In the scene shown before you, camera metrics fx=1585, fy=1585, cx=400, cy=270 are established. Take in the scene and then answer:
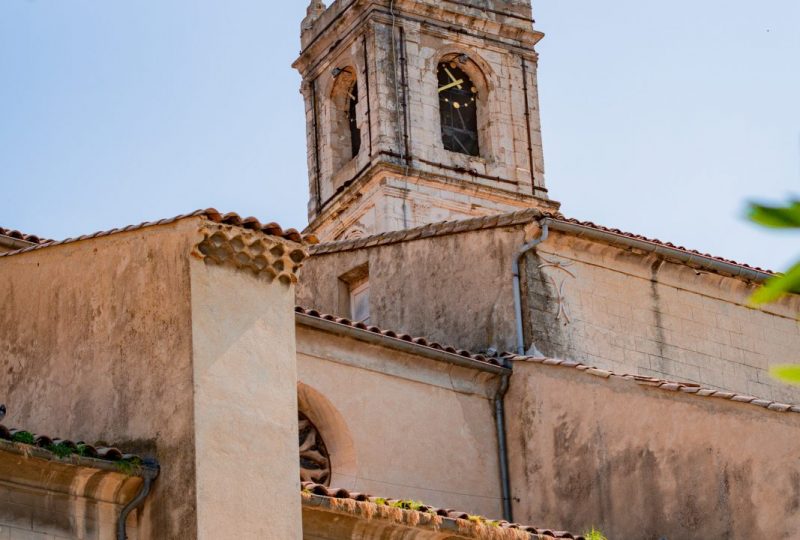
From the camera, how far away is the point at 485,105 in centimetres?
3678

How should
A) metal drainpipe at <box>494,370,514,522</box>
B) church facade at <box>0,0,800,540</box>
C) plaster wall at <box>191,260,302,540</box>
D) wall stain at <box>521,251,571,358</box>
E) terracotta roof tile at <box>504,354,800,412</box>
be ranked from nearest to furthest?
plaster wall at <box>191,260,302,540</box> < church facade at <box>0,0,800,540</box> < terracotta roof tile at <box>504,354,800,412</box> < metal drainpipe at <box>494,370,514,522</box> < wall stain at <box>521,251,571,358</box>

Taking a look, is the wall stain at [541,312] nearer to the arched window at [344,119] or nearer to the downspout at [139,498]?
the downspout at [139,498]

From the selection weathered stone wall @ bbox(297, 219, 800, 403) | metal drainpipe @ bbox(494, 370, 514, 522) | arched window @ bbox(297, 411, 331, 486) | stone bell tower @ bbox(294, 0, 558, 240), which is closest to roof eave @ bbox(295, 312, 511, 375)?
metal drainpipe @ bbox(494, 370, 514, 522)

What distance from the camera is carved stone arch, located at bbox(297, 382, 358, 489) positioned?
15.6 meters

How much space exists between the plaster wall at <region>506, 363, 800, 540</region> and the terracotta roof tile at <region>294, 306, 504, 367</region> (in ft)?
1.98

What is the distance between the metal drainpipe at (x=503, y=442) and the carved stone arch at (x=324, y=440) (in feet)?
5.94

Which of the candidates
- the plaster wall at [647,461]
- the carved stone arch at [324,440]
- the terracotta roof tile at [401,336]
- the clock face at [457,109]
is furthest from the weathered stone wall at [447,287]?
the clock face at [457,109]

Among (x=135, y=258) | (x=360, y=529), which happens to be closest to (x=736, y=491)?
(x=360, y=529)

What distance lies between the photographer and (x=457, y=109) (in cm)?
3675

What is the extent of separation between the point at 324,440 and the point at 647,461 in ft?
10.5

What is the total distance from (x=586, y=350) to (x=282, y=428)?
7.57 meters

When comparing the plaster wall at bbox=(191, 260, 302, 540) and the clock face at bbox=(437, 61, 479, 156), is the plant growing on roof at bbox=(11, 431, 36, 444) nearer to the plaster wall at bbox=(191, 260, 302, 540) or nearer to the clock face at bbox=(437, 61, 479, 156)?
the plaster wall at bbox=(191, 260, 302, 540)

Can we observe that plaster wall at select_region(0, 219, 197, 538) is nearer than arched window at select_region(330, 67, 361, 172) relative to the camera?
Yes

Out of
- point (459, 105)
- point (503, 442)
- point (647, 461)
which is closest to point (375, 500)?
point (647, 461)
